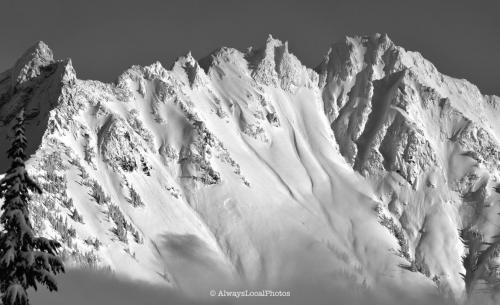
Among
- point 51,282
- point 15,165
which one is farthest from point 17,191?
point 51,282

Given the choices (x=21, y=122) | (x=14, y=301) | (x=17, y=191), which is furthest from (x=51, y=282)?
(x=21, y=122)

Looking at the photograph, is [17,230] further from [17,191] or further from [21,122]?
[21,122]

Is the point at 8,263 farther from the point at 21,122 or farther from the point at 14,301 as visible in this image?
the point at 21,122

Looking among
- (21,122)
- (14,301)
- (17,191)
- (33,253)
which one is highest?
(21,122)

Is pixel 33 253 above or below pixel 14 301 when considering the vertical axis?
above

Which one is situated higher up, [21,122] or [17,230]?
[21,122]

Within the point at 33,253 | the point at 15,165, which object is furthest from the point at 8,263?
the point at 15,165
